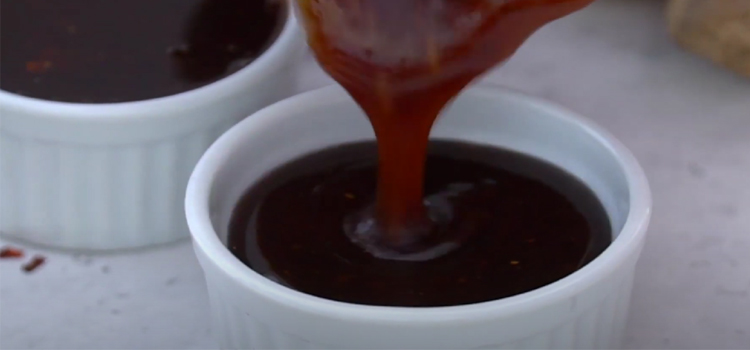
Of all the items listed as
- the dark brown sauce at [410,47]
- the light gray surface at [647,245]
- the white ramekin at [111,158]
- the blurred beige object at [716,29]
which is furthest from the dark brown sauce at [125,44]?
the blurred beige object at [716,29]

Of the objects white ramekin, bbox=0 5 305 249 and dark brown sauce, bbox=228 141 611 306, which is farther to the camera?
white ramekin, bbox=0 5 305 249

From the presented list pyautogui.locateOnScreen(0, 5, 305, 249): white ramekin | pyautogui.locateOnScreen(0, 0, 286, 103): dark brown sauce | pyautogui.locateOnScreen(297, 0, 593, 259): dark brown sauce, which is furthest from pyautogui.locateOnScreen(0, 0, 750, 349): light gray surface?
pyautogui.locateOnScreen(297, 0, 593, 259): dark brown sauce

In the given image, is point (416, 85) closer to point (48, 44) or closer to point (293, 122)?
point (293, 122)

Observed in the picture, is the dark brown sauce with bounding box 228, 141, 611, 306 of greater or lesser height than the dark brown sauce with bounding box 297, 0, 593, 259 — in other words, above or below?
below

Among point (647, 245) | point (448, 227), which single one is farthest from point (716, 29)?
point (448, 227)

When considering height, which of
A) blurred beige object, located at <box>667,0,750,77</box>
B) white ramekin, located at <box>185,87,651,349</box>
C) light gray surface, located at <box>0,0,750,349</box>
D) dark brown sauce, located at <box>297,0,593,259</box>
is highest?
dark brown sauce, located at <box>297,0,593,259</box>

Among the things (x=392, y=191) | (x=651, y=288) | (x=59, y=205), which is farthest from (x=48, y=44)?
(x=651, y=288)

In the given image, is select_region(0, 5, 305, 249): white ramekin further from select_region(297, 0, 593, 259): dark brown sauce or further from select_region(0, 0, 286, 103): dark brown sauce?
select_region(297, 0, 593, 259): dark brown sauce
